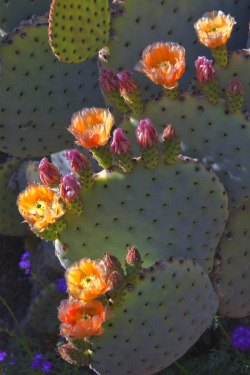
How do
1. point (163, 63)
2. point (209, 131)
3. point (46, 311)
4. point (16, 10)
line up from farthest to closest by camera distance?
point (46, 311) < point (16, 10) < point (209, 131) < point (163, 63)

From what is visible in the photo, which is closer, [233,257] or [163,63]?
[163,63]

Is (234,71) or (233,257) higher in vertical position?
(234,71)

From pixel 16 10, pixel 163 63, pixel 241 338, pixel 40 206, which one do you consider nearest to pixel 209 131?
pixel 163 63

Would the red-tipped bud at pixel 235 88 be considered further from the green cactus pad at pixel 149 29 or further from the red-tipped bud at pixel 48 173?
the red-tipped bud at pixel 48 173

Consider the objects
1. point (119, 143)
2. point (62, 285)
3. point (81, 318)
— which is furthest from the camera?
point (62, 285)

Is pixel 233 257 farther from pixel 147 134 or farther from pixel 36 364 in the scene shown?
pixel 36 364

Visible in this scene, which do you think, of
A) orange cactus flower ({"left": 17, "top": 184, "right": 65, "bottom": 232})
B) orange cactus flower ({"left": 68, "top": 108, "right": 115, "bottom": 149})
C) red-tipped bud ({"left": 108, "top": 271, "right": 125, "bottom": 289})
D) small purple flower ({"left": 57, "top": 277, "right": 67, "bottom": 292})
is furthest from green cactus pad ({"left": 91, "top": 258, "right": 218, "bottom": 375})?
small purple flower ({"left": 57, "top": 277, "right": 67, "bottom": 292})

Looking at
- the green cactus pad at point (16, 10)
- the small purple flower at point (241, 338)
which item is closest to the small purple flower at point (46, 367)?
the small purple flower at point (241, 338)
